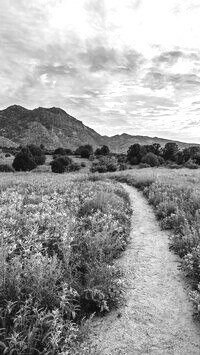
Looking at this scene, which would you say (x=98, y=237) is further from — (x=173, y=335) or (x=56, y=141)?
(x=56, y=141)

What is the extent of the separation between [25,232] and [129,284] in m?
2.91

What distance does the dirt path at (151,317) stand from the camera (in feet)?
14.2

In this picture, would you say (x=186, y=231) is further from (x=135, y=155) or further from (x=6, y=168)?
(x=135, y=155)

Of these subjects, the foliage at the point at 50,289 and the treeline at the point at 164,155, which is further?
the treeline at the point at 164,155

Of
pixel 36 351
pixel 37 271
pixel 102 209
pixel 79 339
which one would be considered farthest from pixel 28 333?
pixel 102 209

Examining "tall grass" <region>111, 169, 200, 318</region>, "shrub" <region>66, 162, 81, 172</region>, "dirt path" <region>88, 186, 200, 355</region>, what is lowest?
"shrub" <region>66, 162, 81, 172</region>

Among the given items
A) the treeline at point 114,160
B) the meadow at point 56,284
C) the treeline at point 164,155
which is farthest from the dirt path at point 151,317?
the treeline at point 164,155

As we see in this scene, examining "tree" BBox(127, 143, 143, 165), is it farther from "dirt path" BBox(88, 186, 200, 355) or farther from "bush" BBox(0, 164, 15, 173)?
"dirt path" BBox(88, 186, 200, 355)

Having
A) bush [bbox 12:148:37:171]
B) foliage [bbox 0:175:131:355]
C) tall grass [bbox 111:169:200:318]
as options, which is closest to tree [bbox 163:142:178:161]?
bush [bbox 12:148:37:171]

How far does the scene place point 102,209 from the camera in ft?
36.5

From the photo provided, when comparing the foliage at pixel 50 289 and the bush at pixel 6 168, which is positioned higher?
the foliage at pixel 50 289

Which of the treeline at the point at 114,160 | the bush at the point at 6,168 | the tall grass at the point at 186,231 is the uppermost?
the tall grass at the point at 186,231

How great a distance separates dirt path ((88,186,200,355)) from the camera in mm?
4324

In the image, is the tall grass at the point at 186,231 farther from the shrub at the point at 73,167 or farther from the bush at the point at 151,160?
the bush at the point at 151,160
